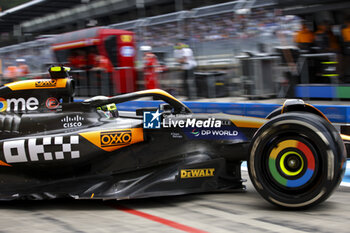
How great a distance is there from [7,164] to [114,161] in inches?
43.7

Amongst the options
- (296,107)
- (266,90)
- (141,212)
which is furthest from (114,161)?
(266,90)

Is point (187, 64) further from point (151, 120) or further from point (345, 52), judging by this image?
point (151, 120)

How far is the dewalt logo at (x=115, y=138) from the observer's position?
4355 mm

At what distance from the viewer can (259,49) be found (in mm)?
10797

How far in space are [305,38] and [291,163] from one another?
19.4 feet

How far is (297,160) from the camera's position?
11.9 ft

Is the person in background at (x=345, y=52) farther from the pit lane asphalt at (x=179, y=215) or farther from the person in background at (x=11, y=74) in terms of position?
the person in background at (x=11, y=74)

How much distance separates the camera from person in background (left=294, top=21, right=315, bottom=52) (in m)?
8.88

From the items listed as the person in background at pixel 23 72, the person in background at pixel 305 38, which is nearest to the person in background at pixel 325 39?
the person in background at pixel 305 38

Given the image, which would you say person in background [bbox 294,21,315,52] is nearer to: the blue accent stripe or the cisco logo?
the blue accent stripe

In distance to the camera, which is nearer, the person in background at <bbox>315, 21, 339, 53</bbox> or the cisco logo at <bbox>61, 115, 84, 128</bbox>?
the cisco logo at <bbox>61, 115, 84, 128</bbox>

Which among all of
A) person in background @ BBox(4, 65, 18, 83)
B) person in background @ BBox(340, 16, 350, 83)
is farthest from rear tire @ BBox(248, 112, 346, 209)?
person in background @ BBox(4, 65, 18, 83)

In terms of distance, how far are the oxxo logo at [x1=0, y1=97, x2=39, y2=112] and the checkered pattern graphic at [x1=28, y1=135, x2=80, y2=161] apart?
31.6 inches

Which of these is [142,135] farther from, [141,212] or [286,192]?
[286,192]
